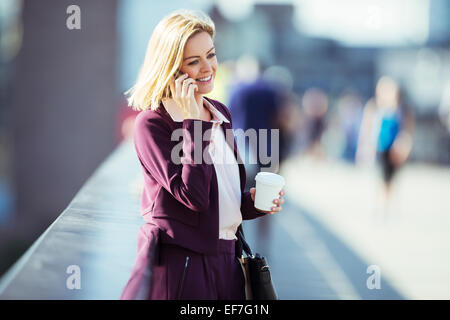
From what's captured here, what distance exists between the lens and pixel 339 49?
35.8 meters

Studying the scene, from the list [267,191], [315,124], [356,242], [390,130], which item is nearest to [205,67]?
[267,191]

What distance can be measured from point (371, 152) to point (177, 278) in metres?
6.19

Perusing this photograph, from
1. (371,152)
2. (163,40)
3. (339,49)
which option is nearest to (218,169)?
(163,40)

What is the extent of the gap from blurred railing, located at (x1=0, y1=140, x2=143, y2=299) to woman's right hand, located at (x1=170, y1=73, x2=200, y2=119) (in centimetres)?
61

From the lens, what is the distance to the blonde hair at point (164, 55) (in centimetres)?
191

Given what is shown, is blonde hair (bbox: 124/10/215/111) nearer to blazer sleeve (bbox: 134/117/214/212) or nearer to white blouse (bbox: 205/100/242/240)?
blazer sleeve (bbox: 134/117/214/212)

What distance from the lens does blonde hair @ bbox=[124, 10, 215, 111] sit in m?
1.91

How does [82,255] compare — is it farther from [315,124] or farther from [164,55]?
[315,124]

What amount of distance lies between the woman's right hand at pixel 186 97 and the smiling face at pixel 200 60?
2.5 inches

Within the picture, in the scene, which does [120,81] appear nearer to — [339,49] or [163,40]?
[163,40]

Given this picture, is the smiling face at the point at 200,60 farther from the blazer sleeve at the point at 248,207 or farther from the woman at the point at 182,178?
the blazer sleeve at the point at 248,207

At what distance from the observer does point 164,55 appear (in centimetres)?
193

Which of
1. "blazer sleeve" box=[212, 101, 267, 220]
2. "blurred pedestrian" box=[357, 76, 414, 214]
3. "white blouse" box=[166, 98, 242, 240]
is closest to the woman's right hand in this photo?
"white blouse" box=[166, 98, 242, 240]

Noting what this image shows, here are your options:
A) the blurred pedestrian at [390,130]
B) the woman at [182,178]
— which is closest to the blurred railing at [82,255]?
the woman at [182,178]
